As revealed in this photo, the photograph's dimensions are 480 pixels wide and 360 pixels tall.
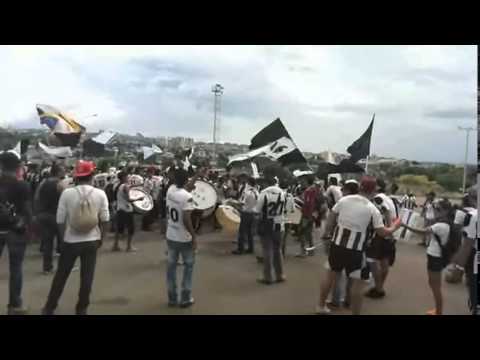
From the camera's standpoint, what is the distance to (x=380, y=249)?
627 centimetres

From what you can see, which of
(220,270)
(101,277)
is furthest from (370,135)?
(101,277)

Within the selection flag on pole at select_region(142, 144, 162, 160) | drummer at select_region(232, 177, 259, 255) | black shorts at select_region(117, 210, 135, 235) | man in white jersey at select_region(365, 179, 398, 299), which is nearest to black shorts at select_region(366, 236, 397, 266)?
man in white jersey at select_region(365, 179, 398, 299)

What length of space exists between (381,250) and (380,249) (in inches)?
1.1

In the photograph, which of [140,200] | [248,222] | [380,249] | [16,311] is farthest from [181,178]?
[140,200]

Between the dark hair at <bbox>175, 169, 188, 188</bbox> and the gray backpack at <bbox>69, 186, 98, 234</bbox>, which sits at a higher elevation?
the dark hair at <bbox>175, 169, 188, 188</bbox>

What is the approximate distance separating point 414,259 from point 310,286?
3959 mm

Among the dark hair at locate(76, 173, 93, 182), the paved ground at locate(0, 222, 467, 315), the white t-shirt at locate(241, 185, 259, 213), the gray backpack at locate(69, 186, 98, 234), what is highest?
the dark hair at locate(76, 173, 93, 182)

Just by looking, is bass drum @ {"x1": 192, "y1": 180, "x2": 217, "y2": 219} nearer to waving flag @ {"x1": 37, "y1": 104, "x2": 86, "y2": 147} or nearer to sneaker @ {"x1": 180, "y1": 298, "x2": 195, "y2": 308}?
waving flag @ {"x1": 37, "y1": 104, "x2": 86, "y2": 147}

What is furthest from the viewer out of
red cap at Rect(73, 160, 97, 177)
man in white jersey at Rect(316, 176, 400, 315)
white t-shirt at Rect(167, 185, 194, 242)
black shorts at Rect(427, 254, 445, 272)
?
white t-shirt at Rect(167, 185, 194, 242)

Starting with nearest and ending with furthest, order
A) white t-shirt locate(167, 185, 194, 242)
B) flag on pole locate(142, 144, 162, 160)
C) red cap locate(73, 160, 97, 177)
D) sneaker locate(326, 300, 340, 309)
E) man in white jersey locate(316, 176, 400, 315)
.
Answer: red cap locate(73, 160, 97, 177)
man in white jersey locate(316, 176, 400, 315)
white t-shirt locate(167, 185, 194, 242)
sneaker locate(326, 300, 340, 309)
flag on pole locate(142, 144, 162, 160)

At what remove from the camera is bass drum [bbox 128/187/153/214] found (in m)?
10.0

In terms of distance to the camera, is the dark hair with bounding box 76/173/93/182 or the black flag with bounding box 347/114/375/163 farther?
the black flag with bounding box 347/114/375/163

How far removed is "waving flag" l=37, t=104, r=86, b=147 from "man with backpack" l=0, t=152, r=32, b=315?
736 centimetres
